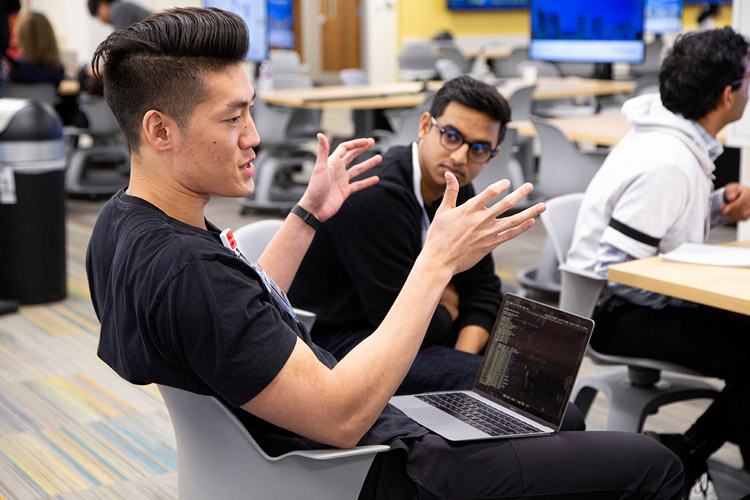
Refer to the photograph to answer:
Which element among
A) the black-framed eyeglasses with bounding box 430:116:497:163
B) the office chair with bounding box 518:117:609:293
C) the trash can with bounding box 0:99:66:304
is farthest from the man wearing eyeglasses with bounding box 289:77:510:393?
the trash can with bounding box 0:99:66:304

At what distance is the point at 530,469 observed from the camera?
142 centimetres

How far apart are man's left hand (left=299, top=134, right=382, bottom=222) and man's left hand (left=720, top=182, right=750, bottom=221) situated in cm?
122

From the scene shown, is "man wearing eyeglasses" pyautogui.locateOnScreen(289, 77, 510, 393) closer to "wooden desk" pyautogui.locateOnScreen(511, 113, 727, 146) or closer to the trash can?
"wooden desk" pyautogui.locateOnScreen(511, 113, 727, 146)

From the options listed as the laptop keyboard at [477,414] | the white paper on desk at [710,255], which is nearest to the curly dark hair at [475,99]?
the white paper on desk at [710,255]

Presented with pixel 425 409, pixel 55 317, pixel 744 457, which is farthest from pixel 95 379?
pixel 744 457

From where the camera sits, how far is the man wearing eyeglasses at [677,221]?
2160 millimetres

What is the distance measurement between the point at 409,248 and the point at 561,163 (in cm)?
224

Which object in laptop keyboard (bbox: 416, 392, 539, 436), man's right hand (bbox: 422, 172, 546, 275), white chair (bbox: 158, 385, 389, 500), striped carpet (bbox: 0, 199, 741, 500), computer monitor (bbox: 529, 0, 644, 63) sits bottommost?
striped carpet (bbox: 0, 199, 741, 500)

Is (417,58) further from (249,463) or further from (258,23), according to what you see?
(249,463)

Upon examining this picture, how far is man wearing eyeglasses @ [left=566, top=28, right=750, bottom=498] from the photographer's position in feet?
7.09

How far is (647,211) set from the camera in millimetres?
2172

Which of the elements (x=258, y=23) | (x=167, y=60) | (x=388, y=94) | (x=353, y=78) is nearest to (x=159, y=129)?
(x=167, y=60)

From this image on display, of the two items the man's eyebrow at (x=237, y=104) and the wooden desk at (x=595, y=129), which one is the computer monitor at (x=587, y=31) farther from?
the man's eyebrow at (x=237, y=104)

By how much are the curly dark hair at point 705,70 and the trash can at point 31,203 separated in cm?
299
